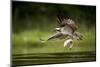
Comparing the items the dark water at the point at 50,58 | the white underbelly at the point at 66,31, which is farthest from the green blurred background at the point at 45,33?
the white underbelly at the point at 66,31

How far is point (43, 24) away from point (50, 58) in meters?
0.45

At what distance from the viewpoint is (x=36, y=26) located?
2.33 meters

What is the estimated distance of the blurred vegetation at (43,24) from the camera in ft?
7.43

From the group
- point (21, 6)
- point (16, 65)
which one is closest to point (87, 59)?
point (16, 65)

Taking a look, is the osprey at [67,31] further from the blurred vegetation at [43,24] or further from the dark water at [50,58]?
the dark water at [50,58]

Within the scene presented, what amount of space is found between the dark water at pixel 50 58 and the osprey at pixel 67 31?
16 cm

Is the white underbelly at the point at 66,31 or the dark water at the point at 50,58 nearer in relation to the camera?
the dark water at the point at 50,58

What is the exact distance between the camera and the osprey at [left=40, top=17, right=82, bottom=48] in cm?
242

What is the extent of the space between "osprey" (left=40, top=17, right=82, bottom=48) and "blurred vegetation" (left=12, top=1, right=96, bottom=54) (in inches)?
2.2

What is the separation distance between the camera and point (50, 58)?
2379 millimetres

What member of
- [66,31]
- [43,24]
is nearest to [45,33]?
[43,24]

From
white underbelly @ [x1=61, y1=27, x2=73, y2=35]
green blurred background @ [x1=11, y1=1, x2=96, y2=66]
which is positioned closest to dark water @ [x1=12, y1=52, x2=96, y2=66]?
green blurred background @ [x1=11, y1=1, x2=96, y2=66]

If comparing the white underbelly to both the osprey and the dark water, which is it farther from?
the dark water

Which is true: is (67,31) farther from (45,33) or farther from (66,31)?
(45,33)
